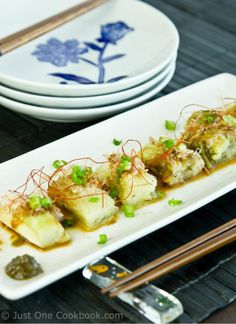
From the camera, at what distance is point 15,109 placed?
10.5 ft

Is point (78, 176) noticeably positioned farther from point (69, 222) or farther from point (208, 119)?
point (208, 119)

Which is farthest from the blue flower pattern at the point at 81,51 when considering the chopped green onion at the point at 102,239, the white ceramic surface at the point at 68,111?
the chopped green onion at the point at 102,239

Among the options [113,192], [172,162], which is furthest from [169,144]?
[113,192]

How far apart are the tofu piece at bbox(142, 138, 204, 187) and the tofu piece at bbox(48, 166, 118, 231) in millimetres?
298

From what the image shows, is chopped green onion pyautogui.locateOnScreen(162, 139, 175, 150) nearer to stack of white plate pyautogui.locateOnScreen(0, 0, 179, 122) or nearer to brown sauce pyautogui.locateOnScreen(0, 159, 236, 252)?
brown sauce pyautogui.locateOnScreen(0, 159, 236, 252)

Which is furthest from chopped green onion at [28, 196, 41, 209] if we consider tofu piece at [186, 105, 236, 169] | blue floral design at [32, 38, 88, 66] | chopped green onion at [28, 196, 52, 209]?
blue floral design at [32, 38, 88, 66]

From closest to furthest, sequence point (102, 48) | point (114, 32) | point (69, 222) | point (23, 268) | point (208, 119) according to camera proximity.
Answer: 1. point (23, 268)
2. point (69, 222)
3. point (208, 119)
4. point (102, 48)
5. point (114, 32)

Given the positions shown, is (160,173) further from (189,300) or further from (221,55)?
(221,55)

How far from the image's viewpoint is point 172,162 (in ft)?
9.37

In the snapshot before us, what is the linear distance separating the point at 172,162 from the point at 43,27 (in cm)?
120

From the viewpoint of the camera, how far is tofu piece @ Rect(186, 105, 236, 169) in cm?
299

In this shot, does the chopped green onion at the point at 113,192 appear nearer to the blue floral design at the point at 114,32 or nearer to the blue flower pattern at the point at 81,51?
the blue flower pattern at the point at 81,51

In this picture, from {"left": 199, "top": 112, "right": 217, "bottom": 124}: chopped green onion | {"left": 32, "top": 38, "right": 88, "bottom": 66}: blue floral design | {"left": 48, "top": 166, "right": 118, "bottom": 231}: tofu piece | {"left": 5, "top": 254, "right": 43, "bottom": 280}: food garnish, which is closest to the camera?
{"left": 5, "top": 254, "right": 43, "bottom": 280}: food garnish

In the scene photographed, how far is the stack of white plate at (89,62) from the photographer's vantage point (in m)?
3.15
